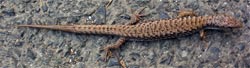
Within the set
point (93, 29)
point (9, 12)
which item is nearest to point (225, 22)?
point (93, 29)

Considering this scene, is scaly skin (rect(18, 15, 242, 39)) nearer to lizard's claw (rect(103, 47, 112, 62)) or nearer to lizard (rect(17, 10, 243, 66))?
lizard (rect(17, 10, 243, 66))

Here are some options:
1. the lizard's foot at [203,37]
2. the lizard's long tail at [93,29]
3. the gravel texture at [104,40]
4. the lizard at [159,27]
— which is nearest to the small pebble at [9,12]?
the gravel texture at [104,40]

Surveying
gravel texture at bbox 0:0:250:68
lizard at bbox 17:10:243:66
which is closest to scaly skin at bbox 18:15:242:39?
lizard at bbox 17:10:243:66

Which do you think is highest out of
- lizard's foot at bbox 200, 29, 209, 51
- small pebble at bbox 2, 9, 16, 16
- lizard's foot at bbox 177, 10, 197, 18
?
lizard's foot at bbox 177, 10, 197, 18

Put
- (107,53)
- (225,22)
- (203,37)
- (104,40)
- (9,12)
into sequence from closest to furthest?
1. (225,22)
2. (203,37)
3. (107,53)
4. (104,40)
5. (9,12)

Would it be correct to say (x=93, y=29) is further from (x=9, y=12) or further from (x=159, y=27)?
(x=9, y=12)

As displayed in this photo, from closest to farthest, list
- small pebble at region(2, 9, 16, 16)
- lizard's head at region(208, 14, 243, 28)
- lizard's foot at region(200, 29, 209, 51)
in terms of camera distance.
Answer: lizard's head at region(208, 14, 243, 28), lizard's foot at region(200, 29, 209, 51), small pebble at region(2, 9, 16, 16)

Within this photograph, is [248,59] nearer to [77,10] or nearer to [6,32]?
[77,10]
